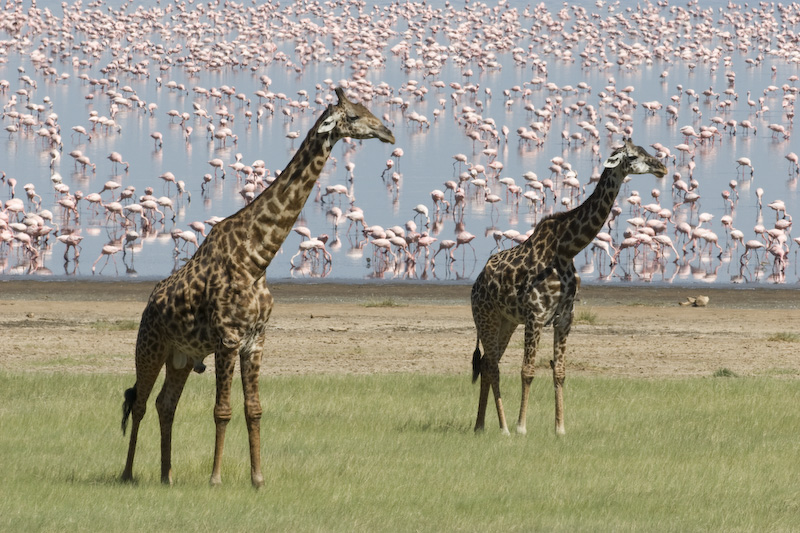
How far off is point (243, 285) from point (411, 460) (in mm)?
2452

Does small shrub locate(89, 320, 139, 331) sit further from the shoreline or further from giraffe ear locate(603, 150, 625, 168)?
giraffe ear locate(603, 150, 625, 168)

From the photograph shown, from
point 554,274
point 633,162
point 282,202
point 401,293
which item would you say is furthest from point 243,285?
point 401,293

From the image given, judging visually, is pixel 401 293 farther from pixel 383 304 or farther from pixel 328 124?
pixel 328 124

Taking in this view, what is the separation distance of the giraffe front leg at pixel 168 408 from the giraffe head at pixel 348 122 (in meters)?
2.05

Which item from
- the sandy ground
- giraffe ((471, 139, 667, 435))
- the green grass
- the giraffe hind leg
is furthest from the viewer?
the sandy ground

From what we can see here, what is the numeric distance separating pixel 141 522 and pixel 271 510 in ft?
2.86

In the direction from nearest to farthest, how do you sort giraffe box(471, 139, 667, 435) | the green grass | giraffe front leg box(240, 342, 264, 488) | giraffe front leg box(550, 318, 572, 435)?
the green grass
giraffe front leg box(240, 342, 264, 488)
giraffe box(471, 139, 667, 435)
giraffe front leg box(550, 318, 572, 435)

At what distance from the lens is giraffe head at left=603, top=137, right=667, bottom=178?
12180mm

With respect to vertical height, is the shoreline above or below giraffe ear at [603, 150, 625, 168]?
below

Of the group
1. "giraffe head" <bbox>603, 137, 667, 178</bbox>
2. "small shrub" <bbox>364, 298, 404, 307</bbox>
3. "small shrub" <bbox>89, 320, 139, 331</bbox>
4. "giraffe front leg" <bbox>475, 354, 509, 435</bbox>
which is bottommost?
"small shrub" <bbox>89, 320, 139, 331</bbox>

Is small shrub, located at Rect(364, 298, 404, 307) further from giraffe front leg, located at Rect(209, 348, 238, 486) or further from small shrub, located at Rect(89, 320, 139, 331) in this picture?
giraffe front leg, located at Rect(209, 348, 238, 486)

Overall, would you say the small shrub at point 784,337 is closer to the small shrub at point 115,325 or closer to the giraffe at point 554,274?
the small shrub at point 115,325

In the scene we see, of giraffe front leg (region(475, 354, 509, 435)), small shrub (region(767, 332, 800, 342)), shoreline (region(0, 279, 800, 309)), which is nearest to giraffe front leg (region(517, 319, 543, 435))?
giraffe front leg (region(475, 354, 509, 435))

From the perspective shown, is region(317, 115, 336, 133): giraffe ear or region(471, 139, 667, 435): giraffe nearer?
region(317, 115, 336, 133): giraffe ear
